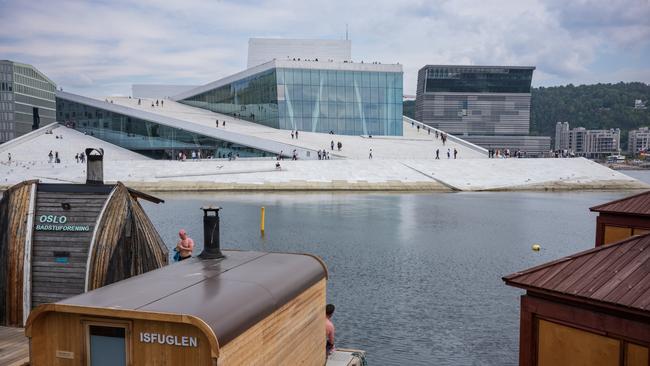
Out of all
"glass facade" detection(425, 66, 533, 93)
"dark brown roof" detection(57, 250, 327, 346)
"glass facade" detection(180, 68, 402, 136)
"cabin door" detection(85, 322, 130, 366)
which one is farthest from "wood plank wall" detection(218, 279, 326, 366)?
"glass facade" detection(425, 66, 533, 93)

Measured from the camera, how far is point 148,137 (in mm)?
65812

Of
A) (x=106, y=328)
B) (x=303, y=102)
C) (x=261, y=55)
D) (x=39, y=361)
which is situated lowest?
(x=39, y=361)

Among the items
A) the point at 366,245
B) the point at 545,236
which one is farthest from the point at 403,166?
the point at 366,245

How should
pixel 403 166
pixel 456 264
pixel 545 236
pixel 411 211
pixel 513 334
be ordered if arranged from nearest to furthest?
pixel 513 334
pixel 456 264
pixel 545 236
pixel 411 211
pixel 403 166

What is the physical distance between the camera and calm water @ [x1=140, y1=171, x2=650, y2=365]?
13.9 meters

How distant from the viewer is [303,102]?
72438 millimetres

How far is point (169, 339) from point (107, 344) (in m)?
0.87

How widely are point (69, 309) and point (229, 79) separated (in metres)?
75.7

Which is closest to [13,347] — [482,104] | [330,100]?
[330,100]

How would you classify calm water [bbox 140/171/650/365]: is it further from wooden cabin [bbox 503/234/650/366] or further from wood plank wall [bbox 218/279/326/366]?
wooden cabin [bbox 503/234/650/366]

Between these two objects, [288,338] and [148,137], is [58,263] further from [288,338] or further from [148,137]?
[148,137]

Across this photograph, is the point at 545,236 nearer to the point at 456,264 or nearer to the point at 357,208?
the point at 456,264

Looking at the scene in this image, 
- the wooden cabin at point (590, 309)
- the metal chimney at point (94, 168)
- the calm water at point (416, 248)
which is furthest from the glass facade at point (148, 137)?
the wooden cabin at point (590, 309)

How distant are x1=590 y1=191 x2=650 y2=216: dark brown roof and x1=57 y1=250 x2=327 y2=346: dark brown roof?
819 centimetres
